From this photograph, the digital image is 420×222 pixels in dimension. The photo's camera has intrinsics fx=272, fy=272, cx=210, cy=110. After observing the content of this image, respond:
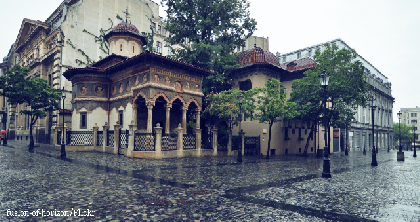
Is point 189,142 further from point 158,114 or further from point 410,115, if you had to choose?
point 410,115

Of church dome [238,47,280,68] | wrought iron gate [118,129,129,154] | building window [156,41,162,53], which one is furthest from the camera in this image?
building window [156,41,162,53]

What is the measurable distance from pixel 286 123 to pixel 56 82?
27.9 meters

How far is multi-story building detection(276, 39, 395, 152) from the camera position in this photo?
44.1 meters

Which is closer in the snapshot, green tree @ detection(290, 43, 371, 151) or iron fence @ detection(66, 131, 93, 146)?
iron fence @ detection(66, 131, 93, 146)

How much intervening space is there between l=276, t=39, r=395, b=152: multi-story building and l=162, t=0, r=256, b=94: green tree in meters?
22.2

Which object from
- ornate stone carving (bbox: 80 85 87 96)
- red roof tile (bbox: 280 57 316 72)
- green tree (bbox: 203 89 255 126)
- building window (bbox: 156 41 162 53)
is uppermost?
building window (bbox: 156 41 162 53)

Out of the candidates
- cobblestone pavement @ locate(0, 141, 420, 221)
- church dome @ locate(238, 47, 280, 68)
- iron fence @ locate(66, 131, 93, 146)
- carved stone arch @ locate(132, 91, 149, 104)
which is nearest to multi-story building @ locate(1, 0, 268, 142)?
iron fence @ locate(66, 131, 93, 146)

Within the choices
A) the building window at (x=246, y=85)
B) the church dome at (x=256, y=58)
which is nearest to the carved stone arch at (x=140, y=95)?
the church dome at (x=256, y=58)

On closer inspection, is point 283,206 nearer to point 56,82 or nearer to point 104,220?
point 104,220

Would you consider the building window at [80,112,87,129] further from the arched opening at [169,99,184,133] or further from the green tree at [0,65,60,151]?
the arched opening at [169,99,184,133]

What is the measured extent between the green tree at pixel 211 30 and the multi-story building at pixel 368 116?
2215 cm

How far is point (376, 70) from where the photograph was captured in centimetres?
6141

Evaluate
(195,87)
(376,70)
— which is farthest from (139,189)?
(376,70)

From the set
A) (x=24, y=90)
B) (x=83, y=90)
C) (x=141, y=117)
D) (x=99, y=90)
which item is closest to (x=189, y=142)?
(x=141, y=117)
